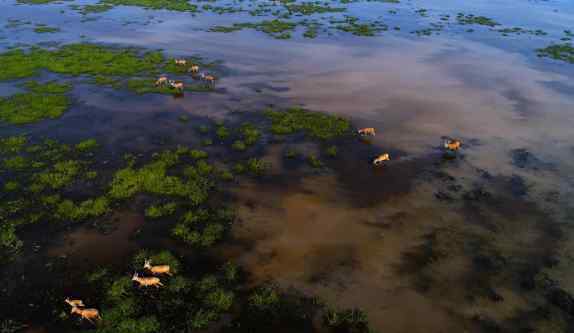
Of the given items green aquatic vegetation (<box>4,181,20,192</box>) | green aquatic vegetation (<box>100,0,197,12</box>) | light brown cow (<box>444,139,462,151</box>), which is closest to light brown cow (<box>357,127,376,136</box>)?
Answer: light brown cow (<box>444,139,462,151</box>)

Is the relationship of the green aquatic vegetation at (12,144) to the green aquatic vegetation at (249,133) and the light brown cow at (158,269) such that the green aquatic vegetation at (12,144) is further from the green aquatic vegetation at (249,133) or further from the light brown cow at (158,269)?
the light brown cow at (158,269)

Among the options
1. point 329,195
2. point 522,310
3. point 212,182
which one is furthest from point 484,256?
point 212,182

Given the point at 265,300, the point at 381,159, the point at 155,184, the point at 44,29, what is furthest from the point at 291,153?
the point at 44,29

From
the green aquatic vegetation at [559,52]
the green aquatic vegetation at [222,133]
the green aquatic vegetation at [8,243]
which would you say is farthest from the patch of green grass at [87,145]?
the green aquatic vegetation at [559,52]

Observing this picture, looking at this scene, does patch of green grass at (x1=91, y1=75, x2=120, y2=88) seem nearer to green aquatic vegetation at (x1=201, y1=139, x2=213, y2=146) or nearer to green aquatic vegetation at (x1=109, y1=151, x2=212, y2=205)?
green aquatic vegetation at (x1=201, y1=139, x2=213, y2=146)

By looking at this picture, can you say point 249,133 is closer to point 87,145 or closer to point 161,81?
point 87,145

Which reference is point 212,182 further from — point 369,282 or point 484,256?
point 484,256
